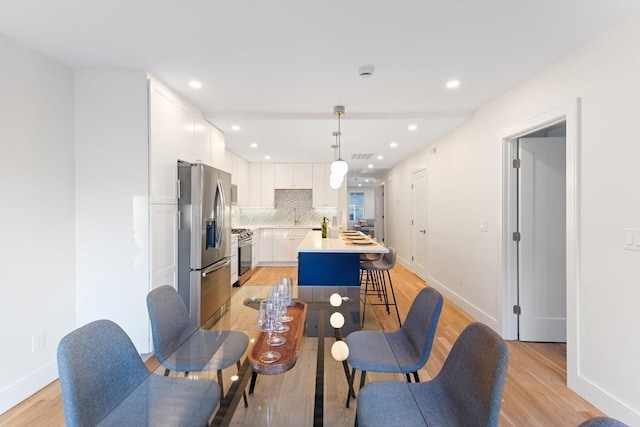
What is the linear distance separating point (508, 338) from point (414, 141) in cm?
318

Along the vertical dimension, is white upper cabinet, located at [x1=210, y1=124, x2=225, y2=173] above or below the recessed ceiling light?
below

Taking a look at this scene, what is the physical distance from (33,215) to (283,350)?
6.96 ft

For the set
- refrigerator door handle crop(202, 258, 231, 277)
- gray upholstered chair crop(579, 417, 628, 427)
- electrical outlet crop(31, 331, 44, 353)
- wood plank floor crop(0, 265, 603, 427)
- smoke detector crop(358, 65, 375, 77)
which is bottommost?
wood plank floor crop(0, 265, 603, 427)

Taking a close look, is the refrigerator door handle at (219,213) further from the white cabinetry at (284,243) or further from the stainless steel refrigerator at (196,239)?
the white cabinetry at (284,243)

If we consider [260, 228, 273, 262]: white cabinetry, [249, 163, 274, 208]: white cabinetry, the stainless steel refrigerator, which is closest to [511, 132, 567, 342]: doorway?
the stainless steel refrigerator

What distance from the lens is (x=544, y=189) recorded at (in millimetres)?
3076

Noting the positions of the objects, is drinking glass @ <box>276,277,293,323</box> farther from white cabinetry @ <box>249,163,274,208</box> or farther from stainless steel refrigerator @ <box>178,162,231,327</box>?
white cabinetry @ <box>249,163,274,208</box>

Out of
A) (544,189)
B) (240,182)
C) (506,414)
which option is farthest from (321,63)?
(240,182)

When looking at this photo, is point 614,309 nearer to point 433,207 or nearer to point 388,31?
point 388,31

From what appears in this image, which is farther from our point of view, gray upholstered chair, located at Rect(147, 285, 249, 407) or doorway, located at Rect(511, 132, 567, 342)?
doorway, located at Rect(511, 132, 567, 342)

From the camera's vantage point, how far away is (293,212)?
24.4ft

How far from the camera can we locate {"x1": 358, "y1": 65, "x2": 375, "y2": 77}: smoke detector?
2524 millimetres

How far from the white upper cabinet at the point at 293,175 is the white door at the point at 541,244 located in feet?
15.1

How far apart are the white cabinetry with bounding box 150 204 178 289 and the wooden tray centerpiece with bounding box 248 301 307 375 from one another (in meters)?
1.46
